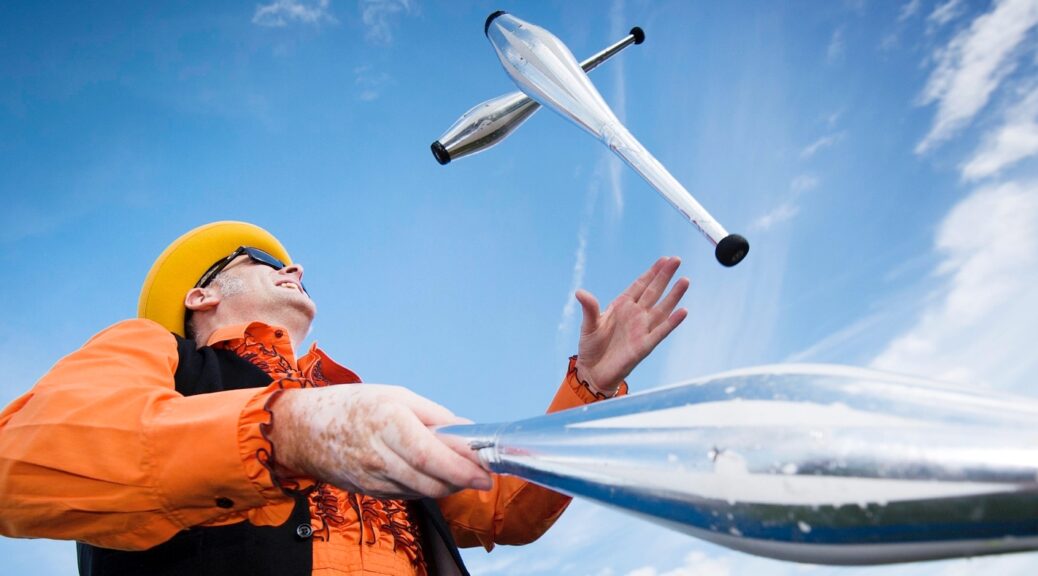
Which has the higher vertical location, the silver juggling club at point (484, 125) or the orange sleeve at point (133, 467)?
the silver juggling club at point (484, 125)

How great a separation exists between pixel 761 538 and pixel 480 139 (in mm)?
5633

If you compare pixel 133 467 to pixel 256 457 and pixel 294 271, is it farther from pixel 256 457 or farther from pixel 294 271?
pixel 294 271

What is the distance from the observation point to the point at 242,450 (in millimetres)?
1245

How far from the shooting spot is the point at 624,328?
2719 mm

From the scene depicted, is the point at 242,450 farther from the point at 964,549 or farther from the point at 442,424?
the point at 964,549

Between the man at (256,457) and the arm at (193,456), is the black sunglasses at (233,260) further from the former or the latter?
the arm at (193,456)

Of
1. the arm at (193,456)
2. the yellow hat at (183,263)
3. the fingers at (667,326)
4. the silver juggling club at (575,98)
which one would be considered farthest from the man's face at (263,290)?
the silver juggling club at (575,98)

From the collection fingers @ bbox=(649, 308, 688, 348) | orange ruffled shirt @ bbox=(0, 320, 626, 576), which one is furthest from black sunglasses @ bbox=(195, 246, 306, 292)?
orange ruffled shirt @ bbox=(0, 320, 626, 576)

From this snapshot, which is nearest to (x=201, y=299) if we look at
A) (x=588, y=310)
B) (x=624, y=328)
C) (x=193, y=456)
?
(x=588, y=310)

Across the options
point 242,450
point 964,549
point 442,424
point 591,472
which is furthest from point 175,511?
point 964,549

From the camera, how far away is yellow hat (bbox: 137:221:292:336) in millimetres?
3764

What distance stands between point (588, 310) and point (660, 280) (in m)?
0.43

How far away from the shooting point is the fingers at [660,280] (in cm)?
282

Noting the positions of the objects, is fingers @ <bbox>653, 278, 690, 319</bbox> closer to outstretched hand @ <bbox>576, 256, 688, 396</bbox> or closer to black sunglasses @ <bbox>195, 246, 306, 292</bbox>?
outstretched hand @ <bbox>576, 256, 688, 396</bbox>
